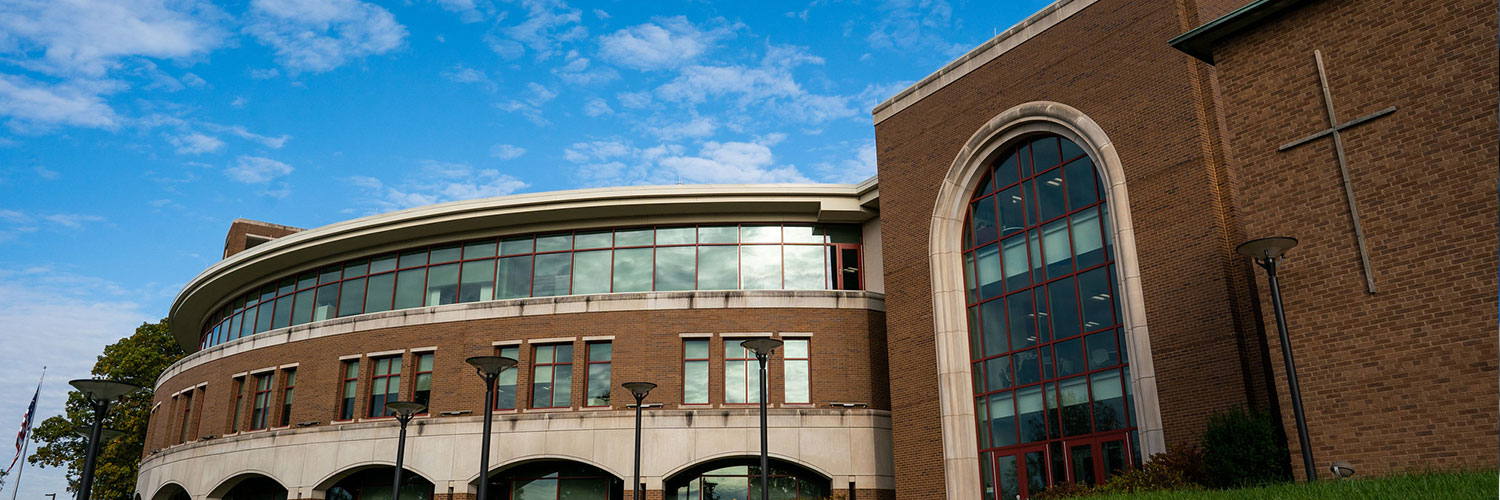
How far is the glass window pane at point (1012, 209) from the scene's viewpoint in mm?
27031

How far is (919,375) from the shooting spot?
28812mm

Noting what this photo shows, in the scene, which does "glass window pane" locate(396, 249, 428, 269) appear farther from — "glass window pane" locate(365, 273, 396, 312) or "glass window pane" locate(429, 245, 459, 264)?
"glass window pane" locate(365, 273, 396, 312)

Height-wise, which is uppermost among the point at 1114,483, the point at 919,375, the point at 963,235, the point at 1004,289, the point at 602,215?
the point at 602,215

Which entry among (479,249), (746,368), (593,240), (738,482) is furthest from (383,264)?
(738,482)

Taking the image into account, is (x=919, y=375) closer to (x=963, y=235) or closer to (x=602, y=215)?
(x=963, y=235)

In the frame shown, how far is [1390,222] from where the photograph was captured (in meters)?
16.2

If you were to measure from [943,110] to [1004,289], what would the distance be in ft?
18.6

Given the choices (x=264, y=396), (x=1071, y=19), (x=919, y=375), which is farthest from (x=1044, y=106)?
(x=264, y=396)

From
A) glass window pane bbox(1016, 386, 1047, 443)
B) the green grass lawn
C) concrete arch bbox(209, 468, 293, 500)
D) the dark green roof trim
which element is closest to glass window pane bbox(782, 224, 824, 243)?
glass window pane bbox(1016, 386, 1047, 443)

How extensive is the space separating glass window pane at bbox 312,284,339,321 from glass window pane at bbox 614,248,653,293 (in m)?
10.6

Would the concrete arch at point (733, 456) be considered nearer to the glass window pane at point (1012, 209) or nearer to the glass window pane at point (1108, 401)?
the glass window pane at point (1012, 209)

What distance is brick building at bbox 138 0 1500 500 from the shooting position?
1614 centimetres

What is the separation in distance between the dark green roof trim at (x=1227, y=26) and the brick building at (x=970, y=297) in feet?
0.22

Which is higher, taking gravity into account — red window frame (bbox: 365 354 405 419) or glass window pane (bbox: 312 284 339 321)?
glass window pane (bbox: 312 284 339 321)
